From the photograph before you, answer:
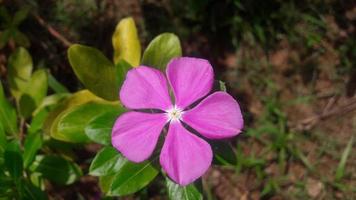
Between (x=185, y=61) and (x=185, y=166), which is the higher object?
(x=185, y=61)

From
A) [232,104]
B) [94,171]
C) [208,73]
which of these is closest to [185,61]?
[208,73]

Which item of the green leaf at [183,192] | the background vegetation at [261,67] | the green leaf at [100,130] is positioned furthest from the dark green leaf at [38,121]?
the green leaf at [183,192]

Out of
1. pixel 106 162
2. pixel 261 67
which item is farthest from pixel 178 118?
pixel 261 67

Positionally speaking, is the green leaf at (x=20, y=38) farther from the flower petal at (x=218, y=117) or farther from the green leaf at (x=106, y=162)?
the flower petal at (x=218, y=117)

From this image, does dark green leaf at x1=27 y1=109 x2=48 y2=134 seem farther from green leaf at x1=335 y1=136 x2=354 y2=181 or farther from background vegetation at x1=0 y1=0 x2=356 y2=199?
green leaf at x1=335 y1=136 x2=354 y2=181

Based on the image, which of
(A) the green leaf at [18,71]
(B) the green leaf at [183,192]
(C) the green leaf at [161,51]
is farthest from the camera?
(A) the green leaf at [18,71]

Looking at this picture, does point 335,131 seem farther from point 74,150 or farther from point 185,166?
point 185,166

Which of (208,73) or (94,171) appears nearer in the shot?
(208,73)
